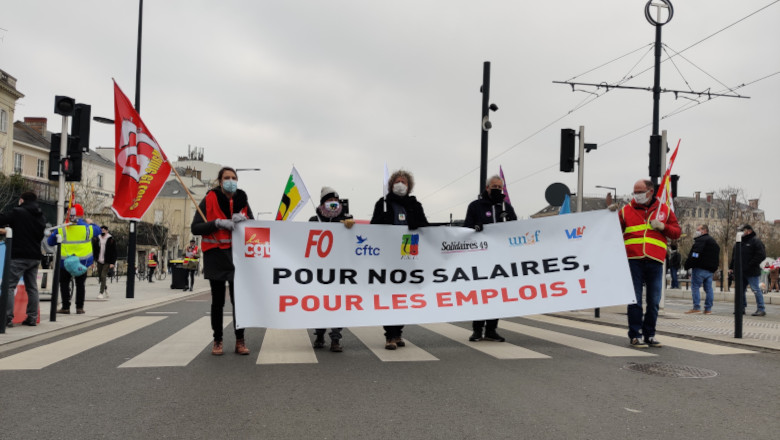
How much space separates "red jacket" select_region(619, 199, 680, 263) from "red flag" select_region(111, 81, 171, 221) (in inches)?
227

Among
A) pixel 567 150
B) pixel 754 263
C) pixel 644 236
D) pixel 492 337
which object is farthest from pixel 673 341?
pixel 754 263

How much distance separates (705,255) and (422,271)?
872cm

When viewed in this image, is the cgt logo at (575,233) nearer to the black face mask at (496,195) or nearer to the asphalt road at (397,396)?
the black face mask at (496,195)

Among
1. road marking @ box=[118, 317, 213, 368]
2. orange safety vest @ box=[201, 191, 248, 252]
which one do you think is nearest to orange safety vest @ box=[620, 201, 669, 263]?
orange safety vest @ box=[201, 191, 248, 252]

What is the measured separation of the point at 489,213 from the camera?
815 cm

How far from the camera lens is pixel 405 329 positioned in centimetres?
928

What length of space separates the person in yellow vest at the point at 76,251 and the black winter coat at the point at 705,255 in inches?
483

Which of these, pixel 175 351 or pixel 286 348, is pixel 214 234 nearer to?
pixel 175 351

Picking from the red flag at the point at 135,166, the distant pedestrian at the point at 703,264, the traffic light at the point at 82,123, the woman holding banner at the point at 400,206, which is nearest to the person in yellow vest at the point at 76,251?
the traffic light at the point at 82,123

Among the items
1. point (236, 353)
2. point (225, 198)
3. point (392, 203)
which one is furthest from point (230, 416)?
point (392, 203)

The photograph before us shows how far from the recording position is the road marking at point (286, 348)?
20.7ft

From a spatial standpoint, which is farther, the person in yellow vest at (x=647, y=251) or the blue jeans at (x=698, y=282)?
the blue jeans at (x=698, y=282)

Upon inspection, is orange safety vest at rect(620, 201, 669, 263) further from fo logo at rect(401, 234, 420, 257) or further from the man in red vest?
fo logo at rect(401, 234, 420, 257)

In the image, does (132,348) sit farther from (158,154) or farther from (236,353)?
(158,154)
